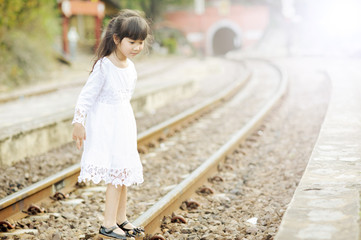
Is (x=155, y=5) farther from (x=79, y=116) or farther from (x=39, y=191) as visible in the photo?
(x=79, y=116)

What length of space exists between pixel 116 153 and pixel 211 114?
22.1 feet

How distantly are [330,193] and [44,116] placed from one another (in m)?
5.43

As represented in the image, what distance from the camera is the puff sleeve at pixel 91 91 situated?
3.28m

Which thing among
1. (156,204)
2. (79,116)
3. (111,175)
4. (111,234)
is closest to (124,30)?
(79,116)

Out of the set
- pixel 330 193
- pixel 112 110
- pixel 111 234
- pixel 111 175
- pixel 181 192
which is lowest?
pixel 181 192

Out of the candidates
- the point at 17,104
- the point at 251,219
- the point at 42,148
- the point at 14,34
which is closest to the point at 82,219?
the point at 251,219

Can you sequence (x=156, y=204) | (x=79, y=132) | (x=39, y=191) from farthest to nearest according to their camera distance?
1. (x=39, y=191)
2. (x=156, y=204)
3. (x=79, y=132)

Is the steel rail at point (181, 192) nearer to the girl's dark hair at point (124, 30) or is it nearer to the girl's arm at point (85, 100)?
the girl's arm at point (85, 100)

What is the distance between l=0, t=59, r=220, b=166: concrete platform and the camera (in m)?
6.38

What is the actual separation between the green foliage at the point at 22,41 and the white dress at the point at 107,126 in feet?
39.2

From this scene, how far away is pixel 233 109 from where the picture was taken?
10.6 meters

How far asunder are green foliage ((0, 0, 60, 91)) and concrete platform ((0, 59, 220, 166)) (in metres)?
2.22

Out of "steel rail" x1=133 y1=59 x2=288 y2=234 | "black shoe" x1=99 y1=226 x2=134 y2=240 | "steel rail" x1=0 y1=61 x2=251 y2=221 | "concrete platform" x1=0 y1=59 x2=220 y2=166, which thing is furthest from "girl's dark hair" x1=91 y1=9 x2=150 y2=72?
"concrete platform" x1=0 y1=59 x2=220 y2=166

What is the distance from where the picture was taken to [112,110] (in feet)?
11.0
